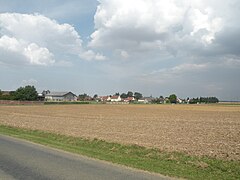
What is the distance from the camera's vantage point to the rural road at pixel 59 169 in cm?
950

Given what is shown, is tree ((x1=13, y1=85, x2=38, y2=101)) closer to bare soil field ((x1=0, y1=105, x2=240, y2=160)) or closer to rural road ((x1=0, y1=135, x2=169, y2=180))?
bare soil field ((x1=0, y1=105, x2=240, y2=160))

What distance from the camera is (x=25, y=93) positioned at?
149875 millimetres

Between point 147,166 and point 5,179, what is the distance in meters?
5.06

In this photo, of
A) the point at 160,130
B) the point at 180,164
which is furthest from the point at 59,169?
the point at 160,130

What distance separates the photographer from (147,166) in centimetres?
1172

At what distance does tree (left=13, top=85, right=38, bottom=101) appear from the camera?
14925cm

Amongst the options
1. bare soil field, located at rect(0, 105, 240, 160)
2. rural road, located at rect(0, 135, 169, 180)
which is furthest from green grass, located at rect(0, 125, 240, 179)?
bare soil field, located at rect(0, 105, 240, 160)

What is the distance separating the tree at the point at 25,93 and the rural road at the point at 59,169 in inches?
5583

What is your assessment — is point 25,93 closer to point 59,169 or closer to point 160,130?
point 160,130

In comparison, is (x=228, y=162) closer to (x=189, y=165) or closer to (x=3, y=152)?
(x=189, y=165)

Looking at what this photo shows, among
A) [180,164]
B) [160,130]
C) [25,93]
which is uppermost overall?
[25,93]

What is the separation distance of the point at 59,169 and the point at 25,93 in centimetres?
14581

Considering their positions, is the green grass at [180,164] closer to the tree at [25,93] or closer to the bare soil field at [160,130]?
the bare soil field at [160,130]

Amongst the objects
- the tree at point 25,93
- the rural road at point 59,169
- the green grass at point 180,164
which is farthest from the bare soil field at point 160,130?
the tree at point 25,93
